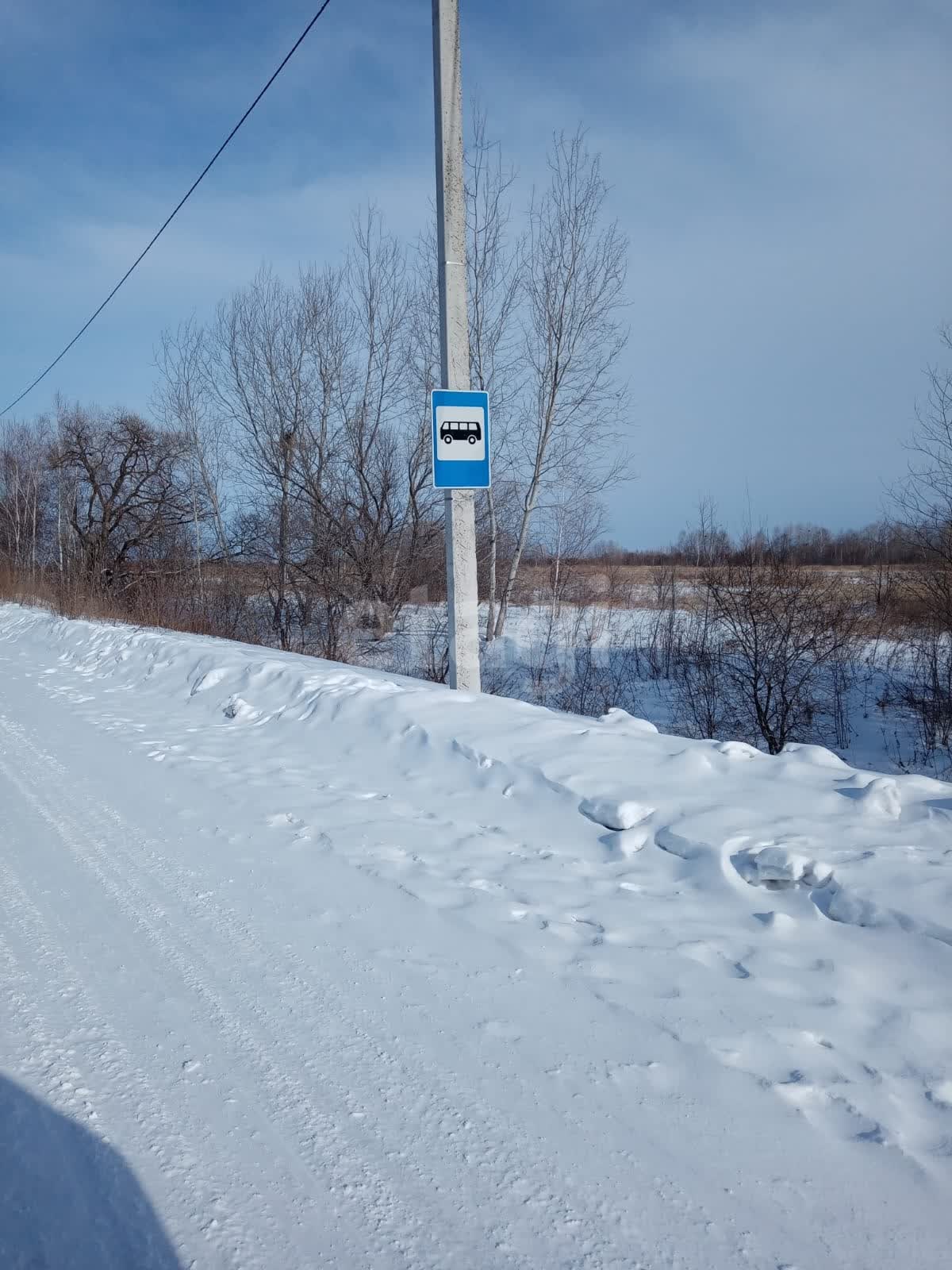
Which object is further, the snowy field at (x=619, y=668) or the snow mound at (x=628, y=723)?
the snowy field at (x=619, y=668)

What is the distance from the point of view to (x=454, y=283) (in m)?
7.33

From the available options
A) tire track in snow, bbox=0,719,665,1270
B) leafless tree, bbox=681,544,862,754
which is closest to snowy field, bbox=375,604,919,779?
leafless tree, bbox=681,544,862,754

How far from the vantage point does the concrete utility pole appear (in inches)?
286

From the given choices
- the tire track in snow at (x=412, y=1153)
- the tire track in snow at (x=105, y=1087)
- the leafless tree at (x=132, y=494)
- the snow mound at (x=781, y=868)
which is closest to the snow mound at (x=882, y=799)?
the snow mound at (x=781, y=868)

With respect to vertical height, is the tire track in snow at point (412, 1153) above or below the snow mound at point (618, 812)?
below

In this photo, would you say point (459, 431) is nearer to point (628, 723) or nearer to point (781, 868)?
point (628, 723)

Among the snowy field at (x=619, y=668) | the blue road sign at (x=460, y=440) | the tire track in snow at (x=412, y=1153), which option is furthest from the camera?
the snowy field at (x=619, y=668)

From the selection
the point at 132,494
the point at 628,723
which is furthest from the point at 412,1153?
the point at 132,494

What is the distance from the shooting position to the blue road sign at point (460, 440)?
693 centimetres

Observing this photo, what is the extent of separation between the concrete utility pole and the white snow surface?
2060mm

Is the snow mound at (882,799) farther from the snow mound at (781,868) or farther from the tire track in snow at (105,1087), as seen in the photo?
the tire track in snow at (105,1087)

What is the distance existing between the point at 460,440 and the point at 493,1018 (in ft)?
16.6

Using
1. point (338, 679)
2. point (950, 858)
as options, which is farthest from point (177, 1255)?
point (338, 679)

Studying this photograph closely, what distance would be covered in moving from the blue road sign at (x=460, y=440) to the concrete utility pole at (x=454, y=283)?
263mm
